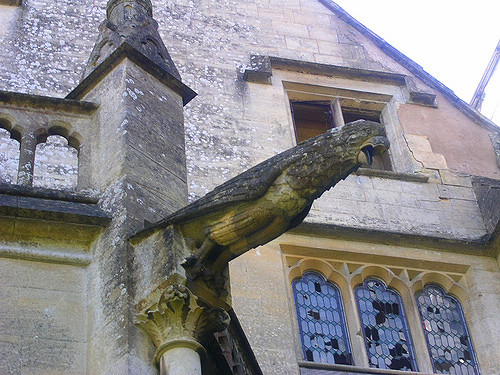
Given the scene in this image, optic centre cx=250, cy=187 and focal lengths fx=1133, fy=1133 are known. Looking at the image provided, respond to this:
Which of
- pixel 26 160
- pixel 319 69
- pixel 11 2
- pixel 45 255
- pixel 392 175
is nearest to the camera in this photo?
pixel 45 255

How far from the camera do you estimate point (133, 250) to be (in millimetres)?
5613

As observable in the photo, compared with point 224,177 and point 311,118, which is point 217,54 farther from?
point 224,177

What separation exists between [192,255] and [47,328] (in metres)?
0.77

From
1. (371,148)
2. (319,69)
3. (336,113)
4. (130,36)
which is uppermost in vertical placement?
(319,69)

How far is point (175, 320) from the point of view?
208 inches

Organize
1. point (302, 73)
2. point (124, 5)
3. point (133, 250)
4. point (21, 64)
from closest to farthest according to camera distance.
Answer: point (133, 250), point (124, 5), point (21, 64), point (302, 73)

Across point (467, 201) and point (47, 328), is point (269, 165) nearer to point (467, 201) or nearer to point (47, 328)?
point (47, 328)

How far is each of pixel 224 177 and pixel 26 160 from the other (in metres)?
4.08

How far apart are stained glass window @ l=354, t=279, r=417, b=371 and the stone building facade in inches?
1.8

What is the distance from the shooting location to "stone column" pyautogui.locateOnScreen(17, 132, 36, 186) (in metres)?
6.18

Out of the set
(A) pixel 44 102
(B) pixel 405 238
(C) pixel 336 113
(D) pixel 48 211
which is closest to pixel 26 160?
(A) pixel 44 102

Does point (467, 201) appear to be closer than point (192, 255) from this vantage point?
No

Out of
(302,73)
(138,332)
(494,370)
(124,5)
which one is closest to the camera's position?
(138,332)

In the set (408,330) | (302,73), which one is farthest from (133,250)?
(302,73)
